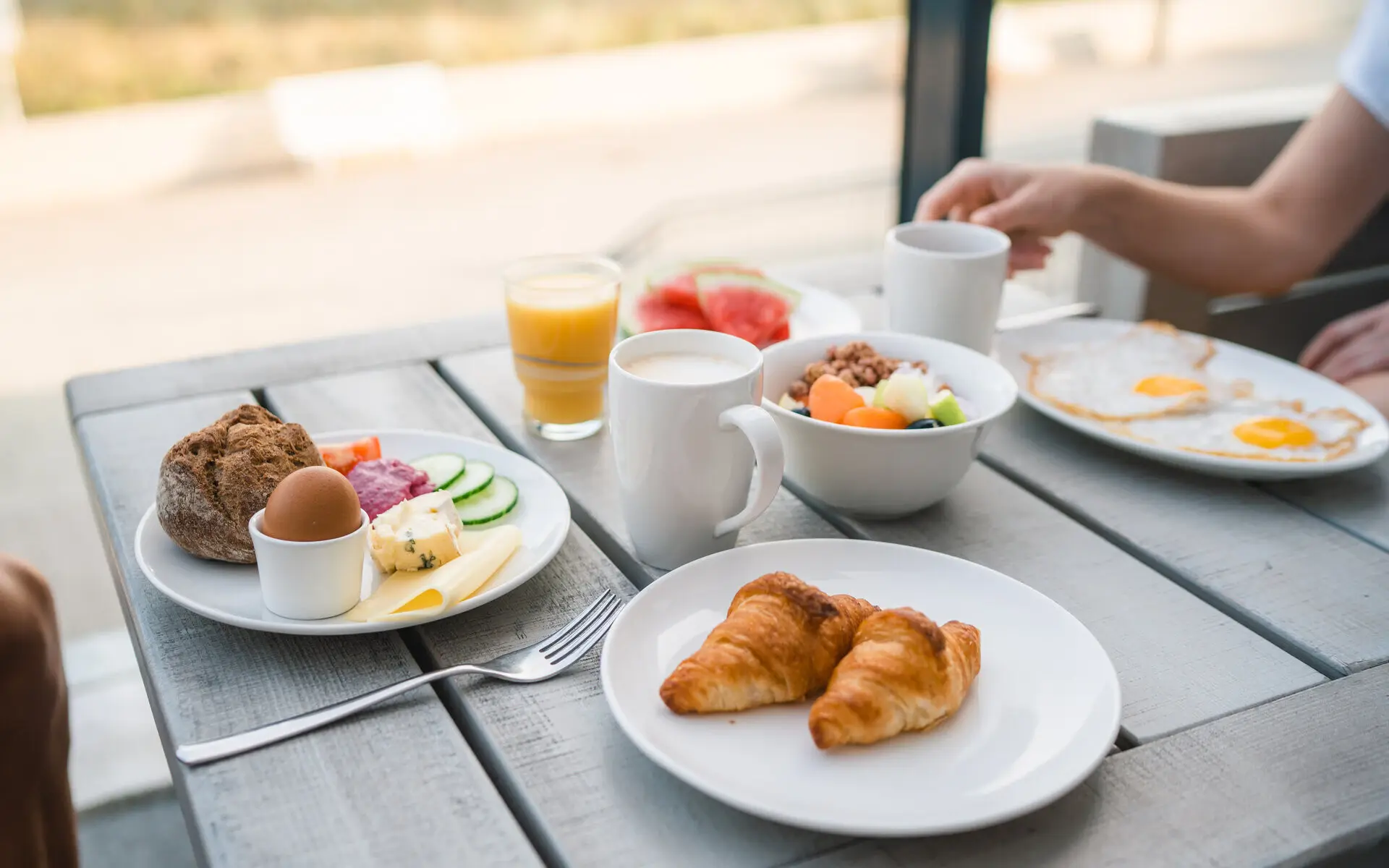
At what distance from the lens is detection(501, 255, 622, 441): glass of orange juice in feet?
3.73

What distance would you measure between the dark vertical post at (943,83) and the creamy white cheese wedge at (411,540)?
1.65 m

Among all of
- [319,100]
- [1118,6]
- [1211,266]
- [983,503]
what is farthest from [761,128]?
[983,503]

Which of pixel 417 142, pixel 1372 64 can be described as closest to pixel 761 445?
pixel 1372 64

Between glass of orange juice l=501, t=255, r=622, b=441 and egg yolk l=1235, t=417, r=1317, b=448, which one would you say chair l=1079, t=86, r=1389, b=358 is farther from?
glass of orange juice l=501, t=255, r=622, b=441

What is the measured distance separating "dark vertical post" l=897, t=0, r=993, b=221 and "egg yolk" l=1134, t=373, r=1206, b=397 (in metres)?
1.19

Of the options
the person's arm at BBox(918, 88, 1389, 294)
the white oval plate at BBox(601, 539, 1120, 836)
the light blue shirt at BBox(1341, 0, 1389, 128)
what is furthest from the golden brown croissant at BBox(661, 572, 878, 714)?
the light blue shirt at BBox(1341, 0, 1389, 128)

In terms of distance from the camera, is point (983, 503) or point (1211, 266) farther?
point (1211, 266)

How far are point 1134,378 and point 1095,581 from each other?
1.18 ft

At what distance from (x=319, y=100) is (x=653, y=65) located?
6.98ft

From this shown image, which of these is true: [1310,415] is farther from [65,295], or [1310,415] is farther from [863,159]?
[863,159]

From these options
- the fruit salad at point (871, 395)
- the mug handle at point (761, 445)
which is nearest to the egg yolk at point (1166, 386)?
the fruit salad at point (871, 395)

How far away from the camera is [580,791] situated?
68cm

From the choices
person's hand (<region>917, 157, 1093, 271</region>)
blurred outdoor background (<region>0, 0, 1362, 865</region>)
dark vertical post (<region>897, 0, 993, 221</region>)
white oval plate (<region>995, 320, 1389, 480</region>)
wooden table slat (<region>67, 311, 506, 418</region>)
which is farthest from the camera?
blurred outdoor background (<region>0, 0, 1362, 865</region>)

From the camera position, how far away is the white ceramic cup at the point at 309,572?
30.5 inches
